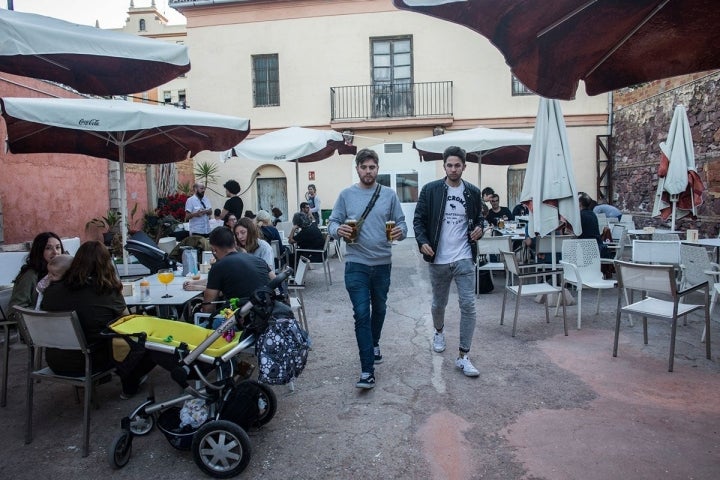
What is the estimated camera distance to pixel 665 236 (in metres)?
7.25

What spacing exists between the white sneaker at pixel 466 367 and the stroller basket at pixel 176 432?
7.10ft

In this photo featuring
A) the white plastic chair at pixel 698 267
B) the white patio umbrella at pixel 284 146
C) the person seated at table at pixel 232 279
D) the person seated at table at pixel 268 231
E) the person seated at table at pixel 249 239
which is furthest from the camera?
the white patio umbrella at pixel 284 146

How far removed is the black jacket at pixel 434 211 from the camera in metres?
4.26

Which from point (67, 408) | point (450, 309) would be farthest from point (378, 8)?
point (67, 408)

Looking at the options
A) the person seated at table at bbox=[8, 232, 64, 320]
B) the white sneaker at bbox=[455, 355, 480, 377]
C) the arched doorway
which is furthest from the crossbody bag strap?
the arched doorway

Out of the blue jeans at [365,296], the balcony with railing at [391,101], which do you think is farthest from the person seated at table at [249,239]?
the balcony with railing at [391,101]

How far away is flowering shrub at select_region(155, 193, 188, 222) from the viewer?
46.5ft

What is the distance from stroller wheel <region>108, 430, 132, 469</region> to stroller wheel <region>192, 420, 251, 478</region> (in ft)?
1.42

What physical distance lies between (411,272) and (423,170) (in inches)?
298

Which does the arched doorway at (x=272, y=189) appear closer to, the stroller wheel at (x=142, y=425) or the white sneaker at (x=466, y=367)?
the white sneaker at (x=466, y=367)

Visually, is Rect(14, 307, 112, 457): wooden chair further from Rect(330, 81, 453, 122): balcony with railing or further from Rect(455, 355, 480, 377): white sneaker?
Rect(330, 81, 453, 122): balcony with railing

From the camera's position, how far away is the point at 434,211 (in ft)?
14.0

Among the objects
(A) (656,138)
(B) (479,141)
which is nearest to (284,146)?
(B) (479,141)

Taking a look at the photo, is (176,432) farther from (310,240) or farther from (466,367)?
(310,240)
